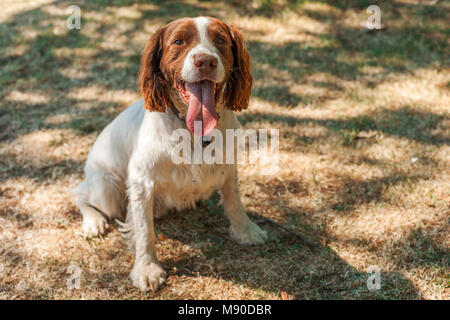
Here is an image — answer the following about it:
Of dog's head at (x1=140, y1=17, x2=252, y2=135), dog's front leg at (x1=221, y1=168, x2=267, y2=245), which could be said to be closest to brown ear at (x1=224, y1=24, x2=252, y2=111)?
dog's head at (x1=140, y1=17, x2=252, y2=135)

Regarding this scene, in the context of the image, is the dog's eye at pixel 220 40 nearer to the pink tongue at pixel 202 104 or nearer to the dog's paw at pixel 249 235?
the pink tongue at pixel 202 104

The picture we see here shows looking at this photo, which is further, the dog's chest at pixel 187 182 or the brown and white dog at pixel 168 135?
the dog's chest at pixel 187 182

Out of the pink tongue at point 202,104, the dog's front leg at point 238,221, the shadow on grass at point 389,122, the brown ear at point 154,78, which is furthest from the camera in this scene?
the shadow on grass at point 389,122

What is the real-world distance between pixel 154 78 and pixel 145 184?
0.73m

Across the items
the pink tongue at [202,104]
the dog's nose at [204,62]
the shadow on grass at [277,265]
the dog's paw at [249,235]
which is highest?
the dog's nose at [204,62]

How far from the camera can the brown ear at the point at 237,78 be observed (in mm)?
2697

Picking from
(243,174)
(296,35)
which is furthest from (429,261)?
(296,35)

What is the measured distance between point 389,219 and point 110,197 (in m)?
2.32

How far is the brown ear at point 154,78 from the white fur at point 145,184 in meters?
0.13

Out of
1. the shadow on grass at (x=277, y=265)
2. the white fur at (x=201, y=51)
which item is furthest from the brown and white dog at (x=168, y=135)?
the shadow on grass at (x=277, y=265)

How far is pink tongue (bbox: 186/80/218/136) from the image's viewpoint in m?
2.44

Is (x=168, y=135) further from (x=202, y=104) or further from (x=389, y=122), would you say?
(x=389, y=122)

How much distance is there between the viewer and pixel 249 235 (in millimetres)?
3283

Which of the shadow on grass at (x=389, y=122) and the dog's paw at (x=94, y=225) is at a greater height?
the shadow on grass at (x=389, y=122)
